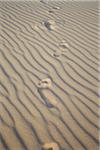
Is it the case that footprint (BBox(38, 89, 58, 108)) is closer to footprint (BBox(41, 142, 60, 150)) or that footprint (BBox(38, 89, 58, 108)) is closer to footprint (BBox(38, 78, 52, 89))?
footprint (BBox(38, 78, 52, 89))

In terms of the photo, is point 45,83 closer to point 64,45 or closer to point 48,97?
point 48,97

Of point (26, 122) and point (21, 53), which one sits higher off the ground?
point (21, 53)

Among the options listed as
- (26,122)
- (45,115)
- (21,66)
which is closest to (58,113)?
(45,115)

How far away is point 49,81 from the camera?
4125mm

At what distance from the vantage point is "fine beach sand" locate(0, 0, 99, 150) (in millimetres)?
3201

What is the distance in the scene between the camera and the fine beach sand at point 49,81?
3.20 metres

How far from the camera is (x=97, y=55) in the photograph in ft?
15.8

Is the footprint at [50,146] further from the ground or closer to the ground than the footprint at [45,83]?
closer to the ground

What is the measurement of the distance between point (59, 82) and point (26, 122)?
0.97 metres

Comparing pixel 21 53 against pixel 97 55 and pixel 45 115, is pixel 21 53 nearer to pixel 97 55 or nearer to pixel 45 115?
pixel 97 55

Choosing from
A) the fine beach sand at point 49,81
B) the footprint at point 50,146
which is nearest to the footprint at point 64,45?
the fine beach sand at point 49,81

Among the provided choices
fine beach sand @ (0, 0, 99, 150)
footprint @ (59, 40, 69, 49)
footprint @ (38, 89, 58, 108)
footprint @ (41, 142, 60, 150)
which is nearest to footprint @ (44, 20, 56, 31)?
fine beach sand @ (0, 0, 99, 150)

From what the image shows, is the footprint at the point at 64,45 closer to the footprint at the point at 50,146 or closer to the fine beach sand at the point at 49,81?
the fine beach sand at the point at 49,81

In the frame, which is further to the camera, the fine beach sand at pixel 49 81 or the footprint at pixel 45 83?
the footprint at pixel 45 83
